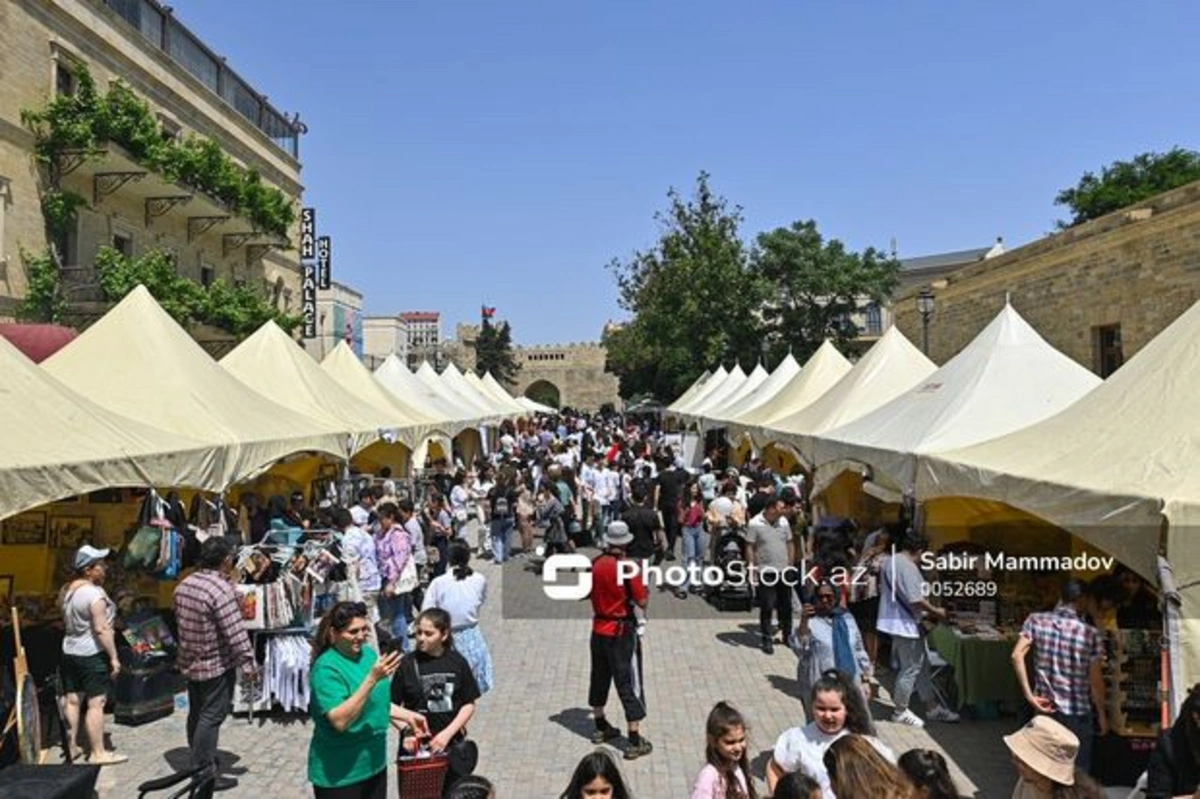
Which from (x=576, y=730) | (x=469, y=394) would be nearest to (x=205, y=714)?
(x=576, y=730)

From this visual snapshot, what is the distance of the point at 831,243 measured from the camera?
3803cm

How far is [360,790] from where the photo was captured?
3.77m

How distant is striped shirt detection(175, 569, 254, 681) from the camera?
540cm

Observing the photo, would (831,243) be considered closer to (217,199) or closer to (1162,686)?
(217,199)

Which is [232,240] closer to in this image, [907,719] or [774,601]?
[774,601]

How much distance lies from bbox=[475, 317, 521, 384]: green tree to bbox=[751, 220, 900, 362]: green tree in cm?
4341

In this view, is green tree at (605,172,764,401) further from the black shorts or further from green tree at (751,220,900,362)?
the black shorts

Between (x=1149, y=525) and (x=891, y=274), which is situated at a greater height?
(x=891, y=274)

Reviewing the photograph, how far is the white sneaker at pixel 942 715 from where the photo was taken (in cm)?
694

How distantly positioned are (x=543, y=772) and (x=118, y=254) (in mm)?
18341

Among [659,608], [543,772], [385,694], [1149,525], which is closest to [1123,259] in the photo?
[659,608]

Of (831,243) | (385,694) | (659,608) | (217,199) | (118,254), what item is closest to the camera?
(385,694)

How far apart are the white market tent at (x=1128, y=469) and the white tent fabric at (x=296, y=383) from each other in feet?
27.9

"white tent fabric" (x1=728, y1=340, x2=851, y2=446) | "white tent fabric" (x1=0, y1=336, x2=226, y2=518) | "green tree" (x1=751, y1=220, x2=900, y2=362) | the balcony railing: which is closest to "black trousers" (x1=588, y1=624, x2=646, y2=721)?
"white tent fabric" (x1=0, y1=336, x2=226, y2=518)
